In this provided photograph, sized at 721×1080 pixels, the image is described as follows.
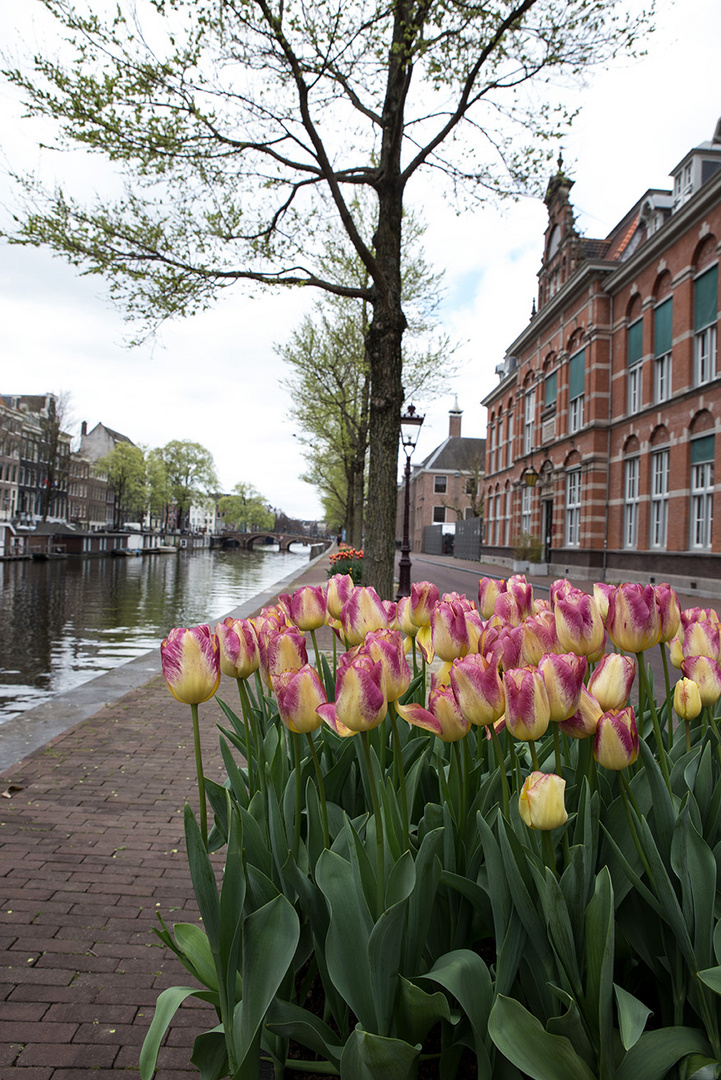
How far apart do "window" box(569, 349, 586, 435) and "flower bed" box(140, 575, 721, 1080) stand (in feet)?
85.6

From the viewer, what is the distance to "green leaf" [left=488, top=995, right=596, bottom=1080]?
116 cm

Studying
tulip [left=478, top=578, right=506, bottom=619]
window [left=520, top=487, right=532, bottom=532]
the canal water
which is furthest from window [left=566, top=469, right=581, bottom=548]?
tulip [left=478, top=578, right=506, bottom=619]

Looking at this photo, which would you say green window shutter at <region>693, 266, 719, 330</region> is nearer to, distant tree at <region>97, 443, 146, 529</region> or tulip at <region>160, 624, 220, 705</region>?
tulip at <region>160, 624, 220, 705</region>

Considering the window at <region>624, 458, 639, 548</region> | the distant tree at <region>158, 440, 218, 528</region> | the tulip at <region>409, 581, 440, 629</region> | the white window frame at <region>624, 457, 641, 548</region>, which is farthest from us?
the distant tree at <region>158, 440, 218, 528</region>

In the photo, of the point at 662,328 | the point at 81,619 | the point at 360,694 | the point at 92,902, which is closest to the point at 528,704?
the point at 360,694

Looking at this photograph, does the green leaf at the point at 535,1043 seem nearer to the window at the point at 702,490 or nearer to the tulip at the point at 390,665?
the tulip at the point at 390,665

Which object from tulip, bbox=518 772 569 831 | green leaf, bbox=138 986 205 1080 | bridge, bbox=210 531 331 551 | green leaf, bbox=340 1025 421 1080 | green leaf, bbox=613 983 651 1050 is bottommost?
bridge, bbox=210 531 331 551

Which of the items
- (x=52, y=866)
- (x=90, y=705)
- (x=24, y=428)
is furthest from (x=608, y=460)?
(x=24, y=428)

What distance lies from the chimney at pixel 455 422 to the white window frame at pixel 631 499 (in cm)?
4477

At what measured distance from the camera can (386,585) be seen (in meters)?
10.6

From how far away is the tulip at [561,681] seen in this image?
4.03 feet

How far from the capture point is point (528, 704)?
1.23 m

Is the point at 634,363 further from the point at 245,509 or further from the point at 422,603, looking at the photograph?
the point at 245,509

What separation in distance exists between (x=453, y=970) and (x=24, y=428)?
62.5m
